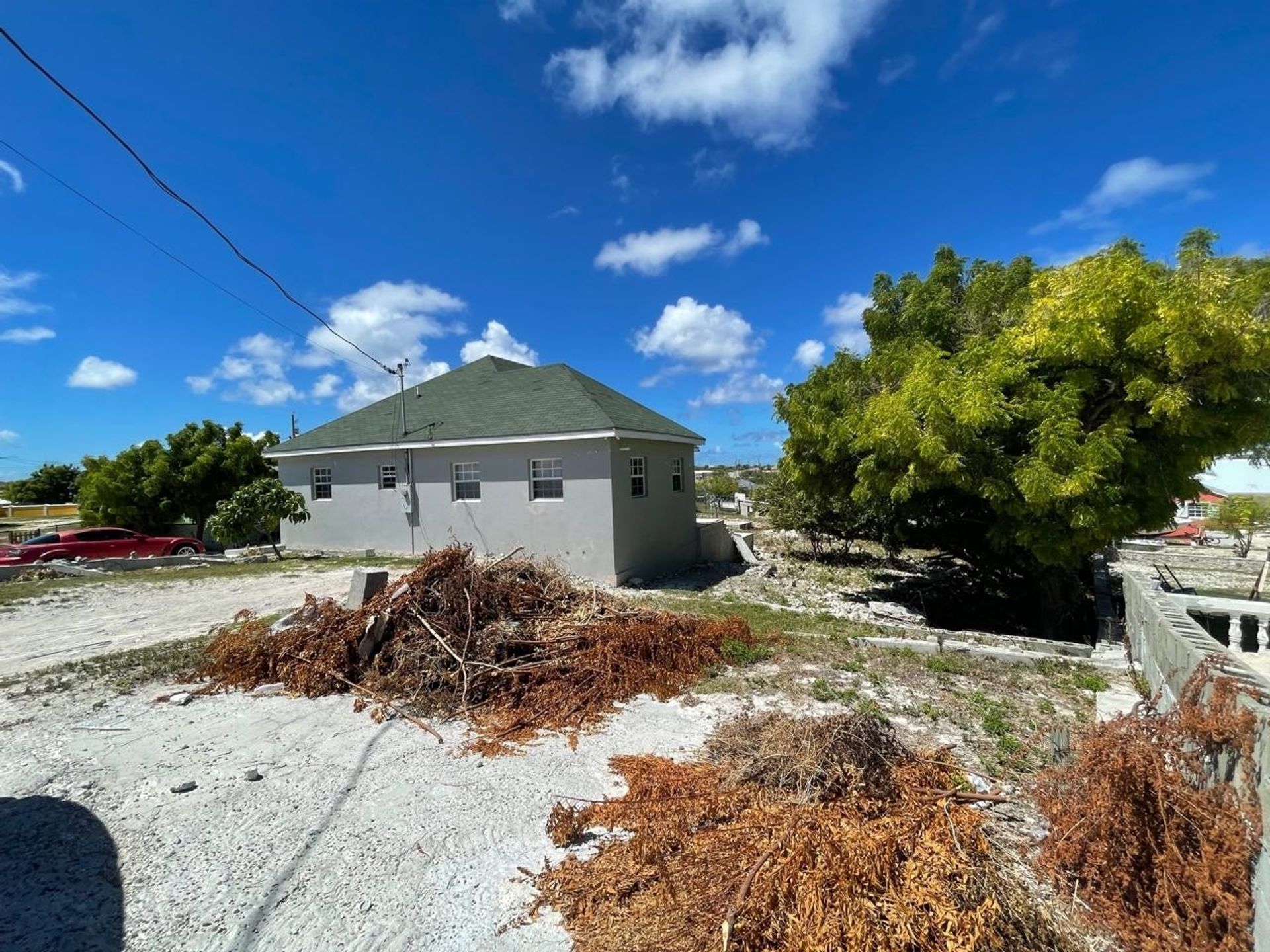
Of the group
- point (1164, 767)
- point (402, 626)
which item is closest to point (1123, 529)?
point (1164, 767)

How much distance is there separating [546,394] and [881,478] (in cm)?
849

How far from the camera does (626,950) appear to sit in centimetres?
246

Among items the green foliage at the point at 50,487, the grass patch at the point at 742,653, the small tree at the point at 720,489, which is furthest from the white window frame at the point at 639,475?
the green foliage at the point at 50,487

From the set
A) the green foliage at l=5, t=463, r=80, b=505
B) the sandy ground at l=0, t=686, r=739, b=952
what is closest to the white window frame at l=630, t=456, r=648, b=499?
the sandy ground at l=0, t=686, r=739, b=952

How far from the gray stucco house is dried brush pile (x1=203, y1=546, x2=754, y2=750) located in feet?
17.4

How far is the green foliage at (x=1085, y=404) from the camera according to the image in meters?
7.34

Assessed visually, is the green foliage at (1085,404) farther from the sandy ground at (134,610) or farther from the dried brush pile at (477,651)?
the sandy ground at (134,610)

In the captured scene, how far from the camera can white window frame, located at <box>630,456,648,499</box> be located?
42.5 feet

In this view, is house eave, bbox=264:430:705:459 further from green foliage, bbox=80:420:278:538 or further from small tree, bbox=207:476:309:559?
green foliage, bbox=80:420:278:538

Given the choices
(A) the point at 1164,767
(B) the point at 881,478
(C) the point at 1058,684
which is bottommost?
(C) the point at 1058,684

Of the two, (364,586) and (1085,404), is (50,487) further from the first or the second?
(1085,404)

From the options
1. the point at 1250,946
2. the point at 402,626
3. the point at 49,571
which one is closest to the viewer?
the point at 1250,946

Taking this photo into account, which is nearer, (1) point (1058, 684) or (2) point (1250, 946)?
(2) point (1250, 946)

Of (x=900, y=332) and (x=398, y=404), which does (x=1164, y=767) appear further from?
(x=398, y=404)
